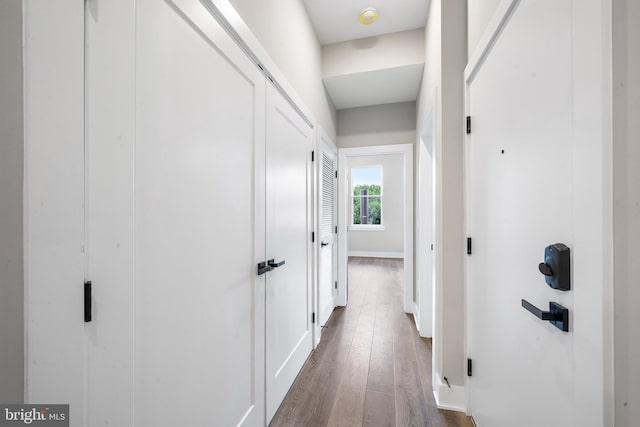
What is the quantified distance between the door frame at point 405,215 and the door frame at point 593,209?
236cm

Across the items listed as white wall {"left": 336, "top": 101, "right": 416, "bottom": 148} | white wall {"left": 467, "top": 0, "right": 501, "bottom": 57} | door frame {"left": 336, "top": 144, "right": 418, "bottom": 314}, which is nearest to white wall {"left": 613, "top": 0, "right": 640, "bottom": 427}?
white wall {"left": 467, "top": 0, "right": 501, "bottom": 57}

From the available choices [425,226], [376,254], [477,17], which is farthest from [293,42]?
[376,254]

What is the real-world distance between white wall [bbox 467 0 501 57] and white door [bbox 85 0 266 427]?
3.69 ft

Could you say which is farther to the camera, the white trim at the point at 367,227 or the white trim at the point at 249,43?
the white trim at the point at 367,227

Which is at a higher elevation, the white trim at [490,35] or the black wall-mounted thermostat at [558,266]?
the white trim at [490,35]

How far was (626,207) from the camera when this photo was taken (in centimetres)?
52

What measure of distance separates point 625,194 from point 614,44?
1.03 ft

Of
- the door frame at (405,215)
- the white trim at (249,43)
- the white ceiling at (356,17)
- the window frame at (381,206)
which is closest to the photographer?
the white trim at (249,43)

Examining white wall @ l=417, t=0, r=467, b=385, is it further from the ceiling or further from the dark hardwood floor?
the ceiling

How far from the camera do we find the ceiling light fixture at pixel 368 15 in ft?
6.83

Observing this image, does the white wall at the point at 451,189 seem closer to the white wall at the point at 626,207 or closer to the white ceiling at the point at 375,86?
the white ceiling at the point at 375,86

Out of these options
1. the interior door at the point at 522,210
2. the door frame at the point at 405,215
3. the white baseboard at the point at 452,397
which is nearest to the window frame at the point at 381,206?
the door frame at the point at 405,215

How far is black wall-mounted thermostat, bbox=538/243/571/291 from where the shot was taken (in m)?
0.67

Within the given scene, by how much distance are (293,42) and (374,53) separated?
100 centimetres
